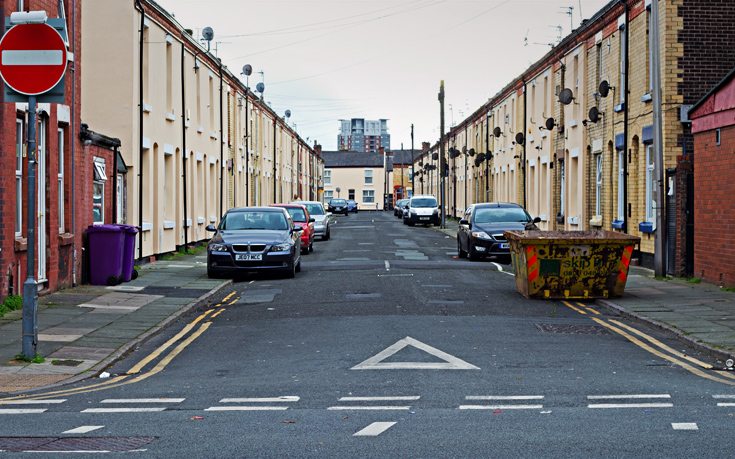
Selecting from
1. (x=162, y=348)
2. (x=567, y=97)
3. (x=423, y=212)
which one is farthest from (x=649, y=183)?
(x=423, y=212)

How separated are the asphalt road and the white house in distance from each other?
11102 cm

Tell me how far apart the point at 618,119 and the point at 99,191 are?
14.0 metres

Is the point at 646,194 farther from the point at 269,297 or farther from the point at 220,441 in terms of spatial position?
the point at 220,441

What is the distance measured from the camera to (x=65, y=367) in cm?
887

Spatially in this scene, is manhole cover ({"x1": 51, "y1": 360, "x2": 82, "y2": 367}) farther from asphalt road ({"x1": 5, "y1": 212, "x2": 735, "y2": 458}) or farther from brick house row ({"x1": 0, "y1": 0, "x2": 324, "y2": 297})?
brick house row ({"x1": 0, "y1": 0, "x2": 324, "y2": 297})

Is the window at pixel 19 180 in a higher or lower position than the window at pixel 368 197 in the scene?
lower

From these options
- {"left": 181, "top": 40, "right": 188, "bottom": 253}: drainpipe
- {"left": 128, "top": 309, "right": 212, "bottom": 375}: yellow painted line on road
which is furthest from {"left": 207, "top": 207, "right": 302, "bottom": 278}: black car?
{"left": 181, "top": 40, "right": 188, "bottom": 253}: drainpipe

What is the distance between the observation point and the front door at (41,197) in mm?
13750

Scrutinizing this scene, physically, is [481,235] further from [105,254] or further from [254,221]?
[105,254]

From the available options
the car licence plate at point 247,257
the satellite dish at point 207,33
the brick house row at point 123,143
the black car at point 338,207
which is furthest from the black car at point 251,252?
the black car at point 338,207

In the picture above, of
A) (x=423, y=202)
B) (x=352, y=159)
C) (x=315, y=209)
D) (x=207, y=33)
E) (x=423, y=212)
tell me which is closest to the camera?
(x=207, y=33)

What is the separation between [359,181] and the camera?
125 meters

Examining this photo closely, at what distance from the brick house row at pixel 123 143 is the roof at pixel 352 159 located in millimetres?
82313

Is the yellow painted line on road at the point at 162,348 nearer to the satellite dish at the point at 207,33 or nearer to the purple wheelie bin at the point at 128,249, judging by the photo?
the purple wheelie bin at the point at 128,249
